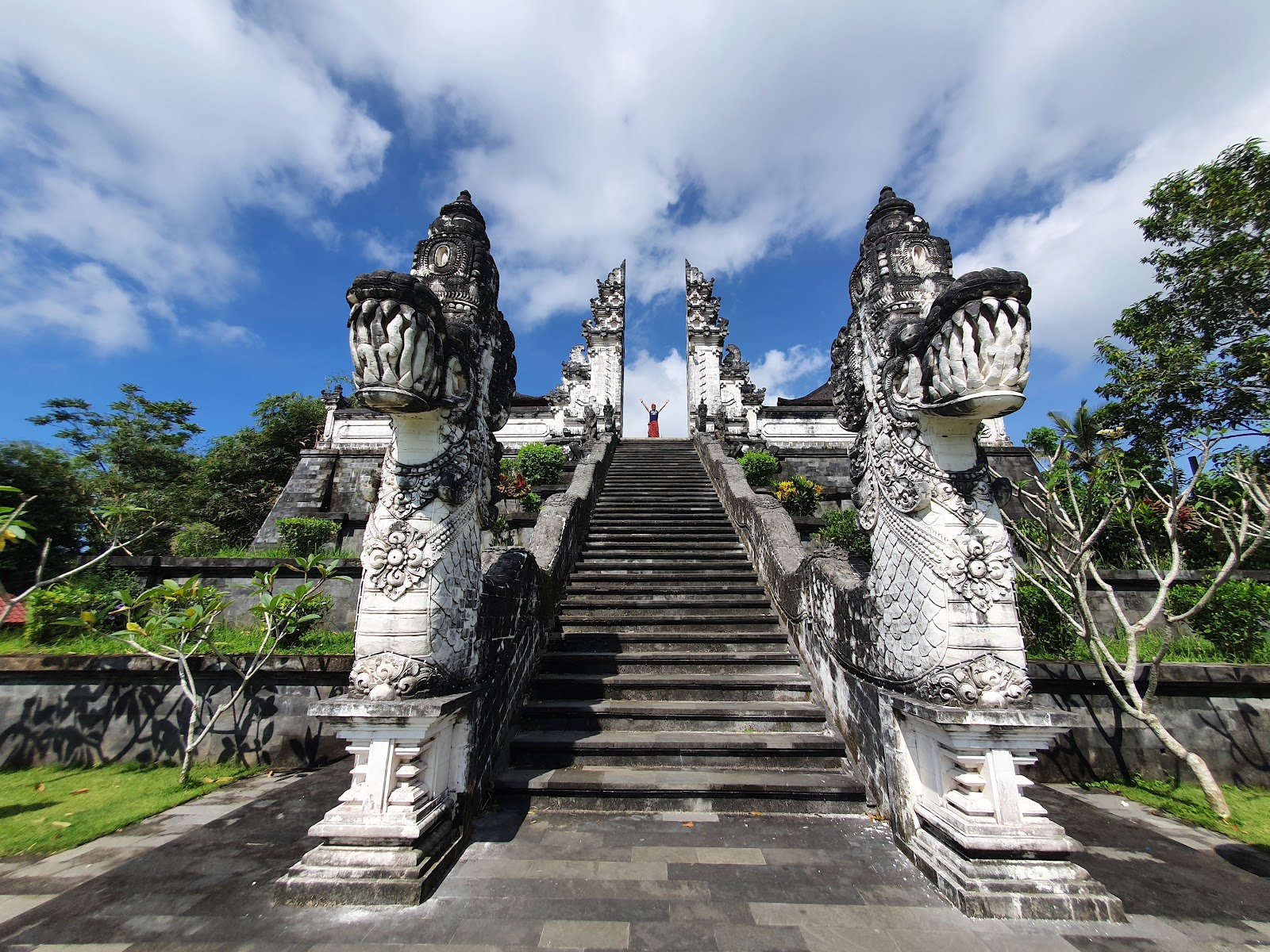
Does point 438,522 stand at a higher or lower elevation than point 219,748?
higher

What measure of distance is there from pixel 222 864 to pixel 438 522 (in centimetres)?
204

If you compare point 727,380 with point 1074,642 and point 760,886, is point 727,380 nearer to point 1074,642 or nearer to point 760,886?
point 1074,642

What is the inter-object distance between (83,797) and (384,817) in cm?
304

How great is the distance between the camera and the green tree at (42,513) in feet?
21.9

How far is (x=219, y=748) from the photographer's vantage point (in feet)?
14.8


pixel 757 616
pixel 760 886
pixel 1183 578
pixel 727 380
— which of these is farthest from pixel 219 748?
pixel 727 380

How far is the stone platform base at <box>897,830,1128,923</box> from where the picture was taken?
2361mm

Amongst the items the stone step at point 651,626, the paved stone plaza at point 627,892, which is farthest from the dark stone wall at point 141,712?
the stone step at point 651,626

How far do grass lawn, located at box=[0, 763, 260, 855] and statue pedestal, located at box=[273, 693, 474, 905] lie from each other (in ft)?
5.88

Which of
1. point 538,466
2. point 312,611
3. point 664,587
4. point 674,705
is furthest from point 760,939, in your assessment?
point 538,466

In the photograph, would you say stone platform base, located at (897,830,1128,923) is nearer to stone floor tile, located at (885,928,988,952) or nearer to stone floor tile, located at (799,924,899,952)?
stone floor tile, located at (885,928,988,952)

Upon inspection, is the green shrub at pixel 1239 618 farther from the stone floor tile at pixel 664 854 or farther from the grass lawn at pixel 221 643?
the grass lawn at pixel 221 643

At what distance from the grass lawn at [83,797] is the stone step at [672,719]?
8.14ft

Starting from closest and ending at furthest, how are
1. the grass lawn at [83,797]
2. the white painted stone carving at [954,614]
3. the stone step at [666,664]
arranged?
the white painted stone carving at [954,614]
the grass lawn at [83,797]
the stone step at [666,664]
